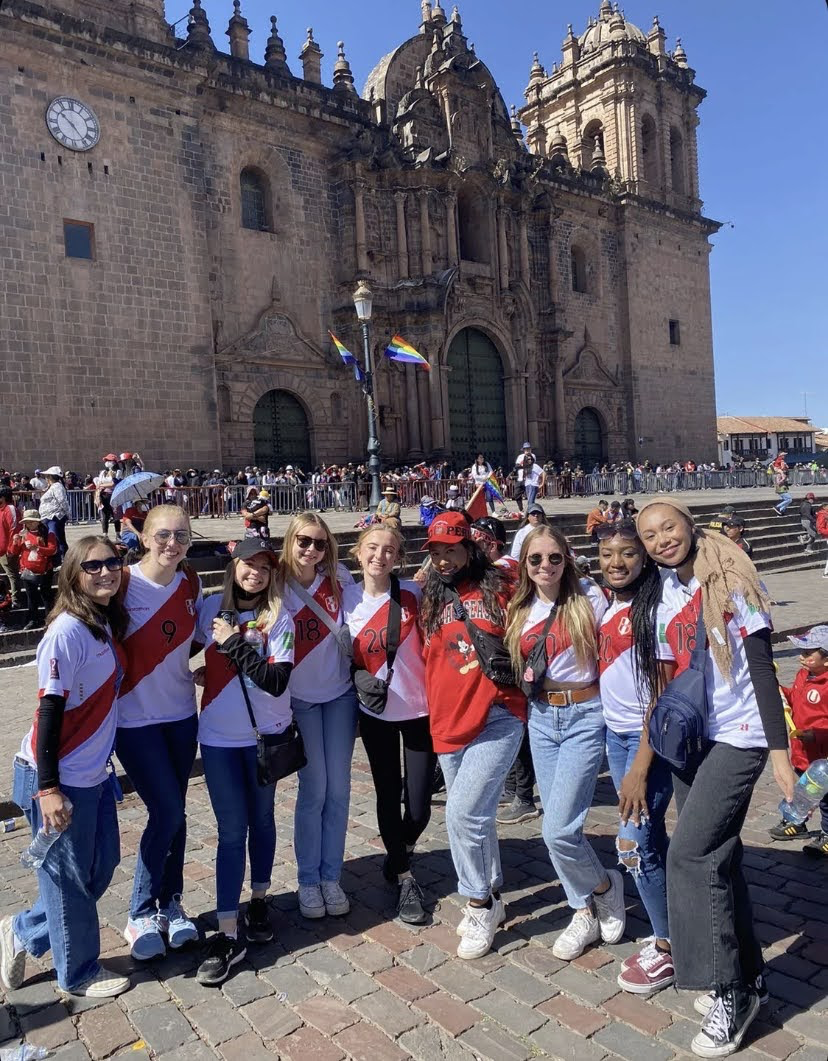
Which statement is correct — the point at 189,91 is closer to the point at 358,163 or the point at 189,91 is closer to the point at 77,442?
the point at 358,163

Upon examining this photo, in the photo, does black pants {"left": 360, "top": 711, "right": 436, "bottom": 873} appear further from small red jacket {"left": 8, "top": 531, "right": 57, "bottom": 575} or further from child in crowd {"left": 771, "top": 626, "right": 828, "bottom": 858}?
small red jacket {"left": 8, "top": 531, "right": 57, "bottom": 575}

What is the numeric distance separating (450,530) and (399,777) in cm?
134

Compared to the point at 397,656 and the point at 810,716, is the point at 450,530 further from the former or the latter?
the point at 810,716

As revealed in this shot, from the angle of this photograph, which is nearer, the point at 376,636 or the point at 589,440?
the point at 376,636

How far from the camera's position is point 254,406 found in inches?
931

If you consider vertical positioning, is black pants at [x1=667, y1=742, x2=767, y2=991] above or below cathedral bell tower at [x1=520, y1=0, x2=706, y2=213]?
below

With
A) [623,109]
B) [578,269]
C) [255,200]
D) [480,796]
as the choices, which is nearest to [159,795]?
[480,796]

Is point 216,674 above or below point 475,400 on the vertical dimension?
below

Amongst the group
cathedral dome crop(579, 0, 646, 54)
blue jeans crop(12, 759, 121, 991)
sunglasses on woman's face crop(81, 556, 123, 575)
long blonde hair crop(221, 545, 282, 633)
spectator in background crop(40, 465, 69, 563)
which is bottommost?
blue jeans crop(12, 759, 121, 991)

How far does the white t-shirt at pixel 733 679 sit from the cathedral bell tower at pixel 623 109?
3401 cm

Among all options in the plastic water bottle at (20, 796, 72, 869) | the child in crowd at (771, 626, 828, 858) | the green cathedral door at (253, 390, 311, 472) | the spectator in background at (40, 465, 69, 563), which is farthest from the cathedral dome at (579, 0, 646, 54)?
the plastic water bottle at (20, 796, 72, 869)

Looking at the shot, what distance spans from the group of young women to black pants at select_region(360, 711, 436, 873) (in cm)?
1

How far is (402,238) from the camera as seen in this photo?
2670cm

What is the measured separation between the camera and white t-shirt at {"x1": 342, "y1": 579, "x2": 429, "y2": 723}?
161 inches
